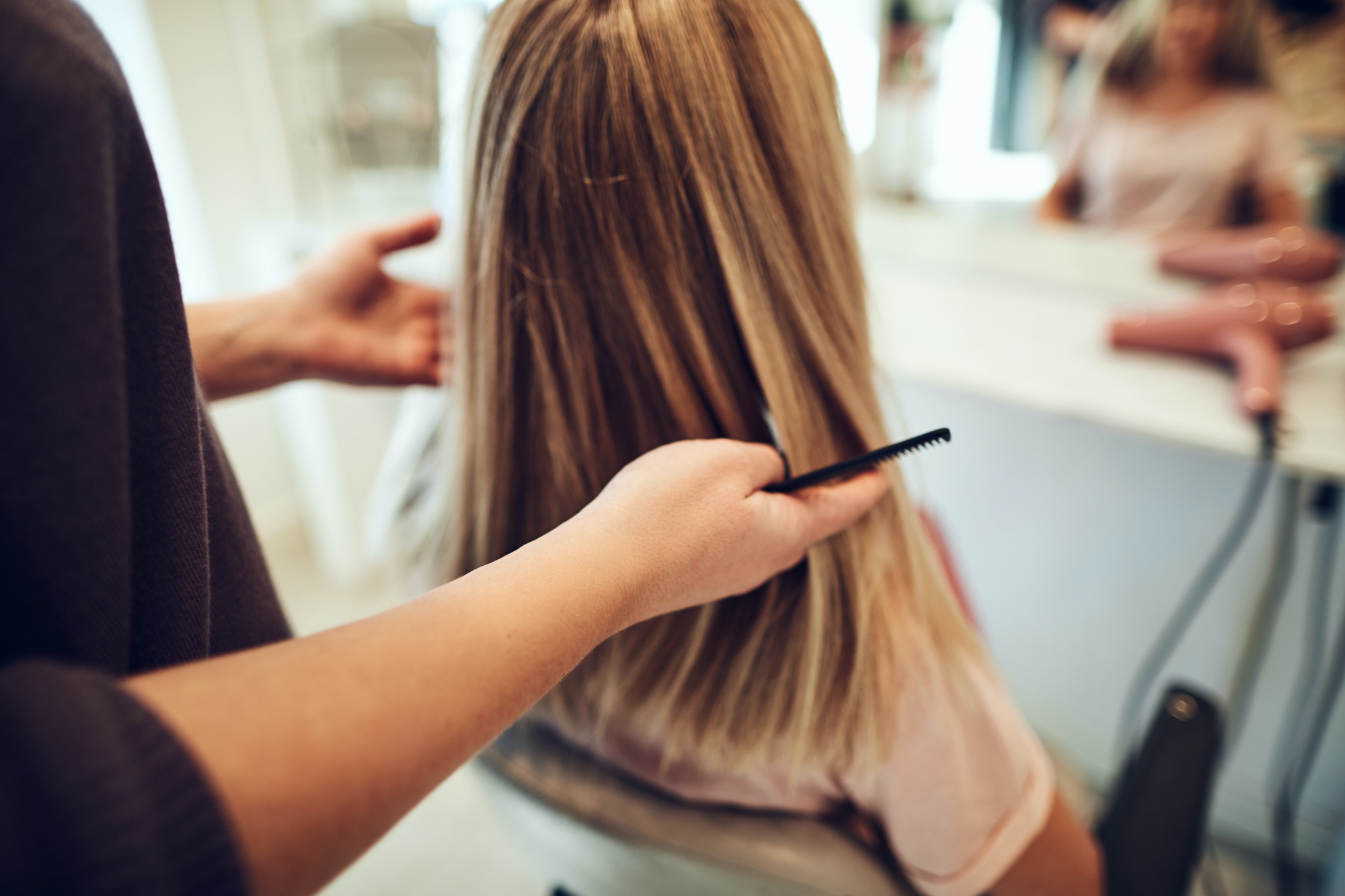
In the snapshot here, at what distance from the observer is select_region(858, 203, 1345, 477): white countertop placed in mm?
654

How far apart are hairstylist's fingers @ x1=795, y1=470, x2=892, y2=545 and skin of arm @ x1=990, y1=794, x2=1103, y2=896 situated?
277 millimetres

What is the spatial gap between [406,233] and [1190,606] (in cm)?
115

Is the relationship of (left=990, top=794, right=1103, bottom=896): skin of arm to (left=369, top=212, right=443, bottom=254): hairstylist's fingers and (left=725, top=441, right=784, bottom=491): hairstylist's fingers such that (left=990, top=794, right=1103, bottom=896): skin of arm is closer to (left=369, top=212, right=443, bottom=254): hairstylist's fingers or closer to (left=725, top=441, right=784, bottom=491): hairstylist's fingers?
(left=725, top=441, right=784, bottom=491): hairstylist's fingers

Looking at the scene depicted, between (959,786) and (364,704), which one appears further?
(959,786)

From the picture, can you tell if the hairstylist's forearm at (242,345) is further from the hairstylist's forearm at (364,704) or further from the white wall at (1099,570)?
the white wall at (1099,570)

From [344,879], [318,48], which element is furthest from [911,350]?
[318,48]

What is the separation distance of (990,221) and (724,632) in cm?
97

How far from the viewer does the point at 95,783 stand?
156mm

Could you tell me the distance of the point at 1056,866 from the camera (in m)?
0.46

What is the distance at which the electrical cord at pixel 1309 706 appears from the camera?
85cm

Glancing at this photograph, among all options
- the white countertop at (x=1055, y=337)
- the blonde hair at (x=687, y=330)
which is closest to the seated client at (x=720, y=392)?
the blonde hair at (x=687, y=330)

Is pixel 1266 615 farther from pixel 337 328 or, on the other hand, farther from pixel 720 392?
pixel 337 328

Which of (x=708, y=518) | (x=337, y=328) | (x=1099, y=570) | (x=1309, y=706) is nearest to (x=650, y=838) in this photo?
(x=708, y=518)

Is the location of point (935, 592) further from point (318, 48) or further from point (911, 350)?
point (318, 48)
